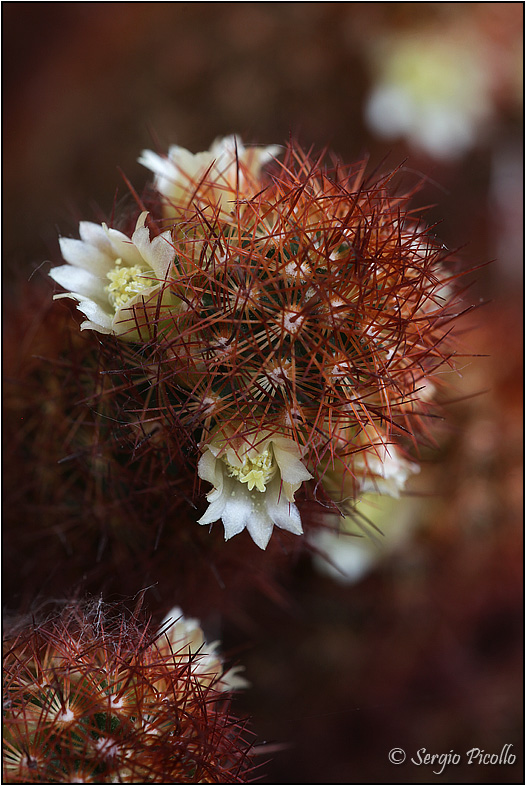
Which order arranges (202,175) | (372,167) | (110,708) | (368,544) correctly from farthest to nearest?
(372,167) → (368,544) → (202,175) → (110,708)

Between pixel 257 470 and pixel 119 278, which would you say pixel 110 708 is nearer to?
pixel 257 470

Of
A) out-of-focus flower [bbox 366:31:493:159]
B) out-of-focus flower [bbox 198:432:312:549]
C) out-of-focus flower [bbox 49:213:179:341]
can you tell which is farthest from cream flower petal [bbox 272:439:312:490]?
out-of-focus flower [bbox 366:31:493:159]

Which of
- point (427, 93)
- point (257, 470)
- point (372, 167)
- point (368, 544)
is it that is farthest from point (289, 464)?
point (427, 93)

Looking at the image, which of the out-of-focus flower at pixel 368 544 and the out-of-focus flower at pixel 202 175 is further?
the out-of-focus flower at pixel 368 544

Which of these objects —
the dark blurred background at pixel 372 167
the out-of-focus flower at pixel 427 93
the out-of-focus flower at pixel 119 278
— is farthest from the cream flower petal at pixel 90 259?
the out-of-focus flower at pixel 427 93

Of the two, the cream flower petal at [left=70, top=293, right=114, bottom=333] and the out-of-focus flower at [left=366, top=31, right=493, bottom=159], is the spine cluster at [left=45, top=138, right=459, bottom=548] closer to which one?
the cream flower petal at [left=70, top=293, right=114, bottom=333]

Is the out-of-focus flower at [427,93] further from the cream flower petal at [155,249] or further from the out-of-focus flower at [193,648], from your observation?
the out-of-focus flower at [193,648]

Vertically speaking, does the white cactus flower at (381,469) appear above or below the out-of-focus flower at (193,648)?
above
